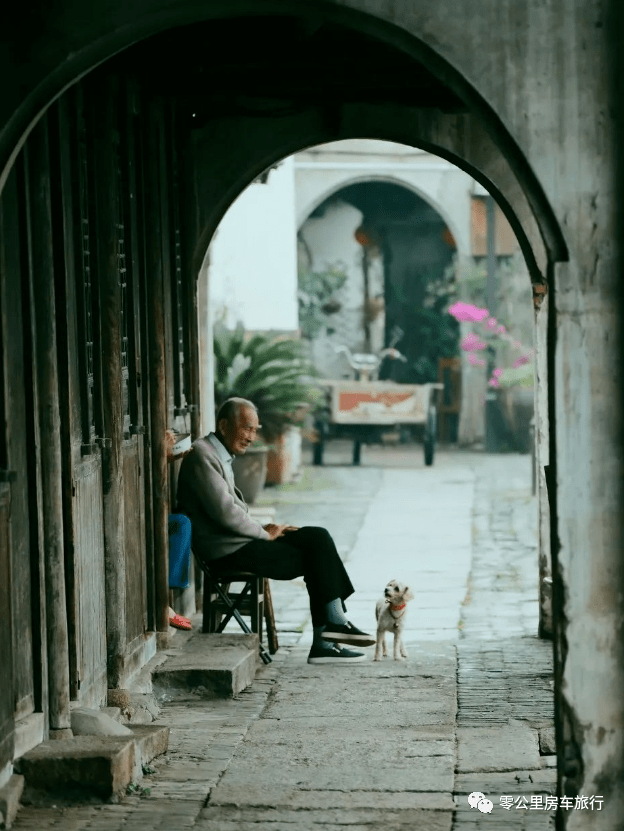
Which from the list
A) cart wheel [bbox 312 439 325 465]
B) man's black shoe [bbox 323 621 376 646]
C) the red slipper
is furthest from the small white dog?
cart wheel [bbox 312 439 325 465]

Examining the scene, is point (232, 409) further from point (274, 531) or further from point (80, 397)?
point (80, 397)

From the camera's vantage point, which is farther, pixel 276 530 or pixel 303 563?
pixel 276 530

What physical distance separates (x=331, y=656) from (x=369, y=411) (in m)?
10.9

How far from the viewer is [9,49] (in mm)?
4746

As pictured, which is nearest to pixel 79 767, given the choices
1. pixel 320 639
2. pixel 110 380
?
pixel 110 380

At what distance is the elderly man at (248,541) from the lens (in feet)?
26.6

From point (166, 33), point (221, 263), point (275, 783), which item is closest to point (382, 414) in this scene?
point (221, 263)

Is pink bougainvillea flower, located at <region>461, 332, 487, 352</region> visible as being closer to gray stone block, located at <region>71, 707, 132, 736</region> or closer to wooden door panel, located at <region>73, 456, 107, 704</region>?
wooden door panel, located at <region>73, 456, 107, 704</region>

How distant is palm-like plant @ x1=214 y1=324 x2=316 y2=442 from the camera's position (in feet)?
48.5

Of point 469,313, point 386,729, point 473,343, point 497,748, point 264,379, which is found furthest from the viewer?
point 473,343

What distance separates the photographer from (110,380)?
703 cm

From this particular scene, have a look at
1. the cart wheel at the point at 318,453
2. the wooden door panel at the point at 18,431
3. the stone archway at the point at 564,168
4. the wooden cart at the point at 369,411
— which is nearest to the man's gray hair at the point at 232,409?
the wooden door panel at the point at 18,431

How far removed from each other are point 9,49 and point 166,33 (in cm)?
247

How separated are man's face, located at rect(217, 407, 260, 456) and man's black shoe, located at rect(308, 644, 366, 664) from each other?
1.17 m
